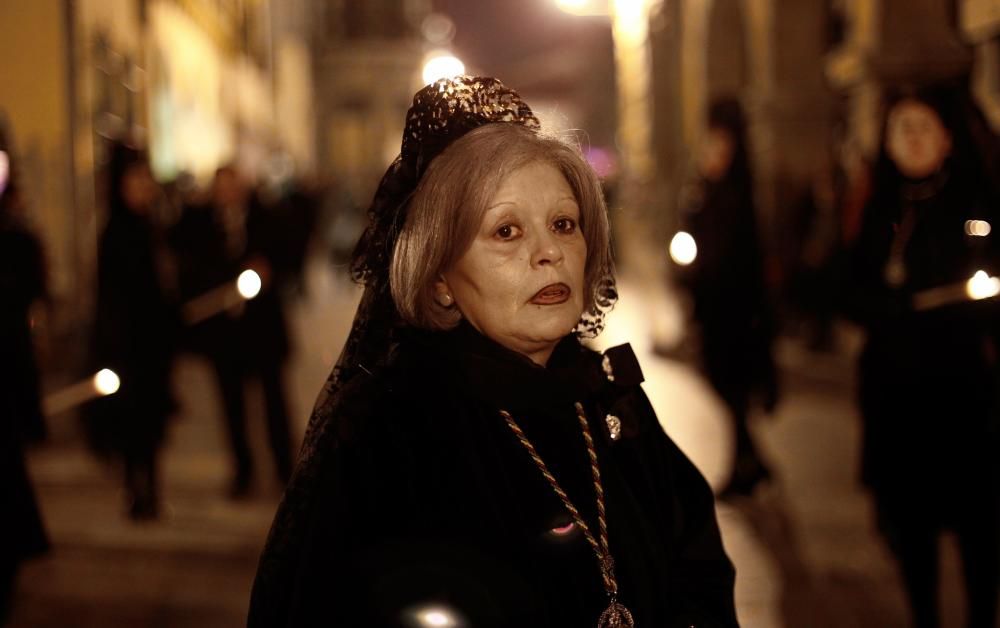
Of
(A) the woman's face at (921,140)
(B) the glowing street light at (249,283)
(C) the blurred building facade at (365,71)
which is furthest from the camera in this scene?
(C) the blurred building facade at (365,71)

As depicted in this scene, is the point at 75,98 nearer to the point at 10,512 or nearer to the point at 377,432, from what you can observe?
the point at 10,512

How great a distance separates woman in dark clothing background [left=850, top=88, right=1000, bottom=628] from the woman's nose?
2.58 meters

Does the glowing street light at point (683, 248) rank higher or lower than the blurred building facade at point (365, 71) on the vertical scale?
lower

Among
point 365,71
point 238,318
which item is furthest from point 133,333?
point 365,71

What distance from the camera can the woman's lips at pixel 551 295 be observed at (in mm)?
2389

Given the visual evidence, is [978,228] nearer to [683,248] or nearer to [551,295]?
[683,248]

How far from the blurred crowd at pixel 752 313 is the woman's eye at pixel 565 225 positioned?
89.9 inches

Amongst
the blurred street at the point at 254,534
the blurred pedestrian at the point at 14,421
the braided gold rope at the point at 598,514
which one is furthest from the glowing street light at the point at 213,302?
the braided gold rope at the point at 598,514

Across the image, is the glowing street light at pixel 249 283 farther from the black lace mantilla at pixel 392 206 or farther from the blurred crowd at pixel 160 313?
the black lace mantilla at pixel 392 206

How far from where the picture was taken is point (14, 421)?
4793mm

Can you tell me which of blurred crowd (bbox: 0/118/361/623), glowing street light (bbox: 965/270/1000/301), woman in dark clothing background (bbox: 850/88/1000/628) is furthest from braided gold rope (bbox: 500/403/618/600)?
blurred crowd (bbox: 0/118/361/623)

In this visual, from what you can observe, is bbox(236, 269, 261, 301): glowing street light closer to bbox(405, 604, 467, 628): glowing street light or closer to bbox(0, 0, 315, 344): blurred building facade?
bbox(0, 0, 315, 344): blurred building facade

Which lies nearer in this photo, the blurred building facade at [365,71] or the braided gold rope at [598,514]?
the braided gold rope at [598,514]

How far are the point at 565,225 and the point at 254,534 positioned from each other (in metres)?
4.71
